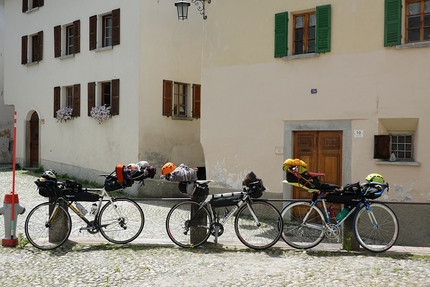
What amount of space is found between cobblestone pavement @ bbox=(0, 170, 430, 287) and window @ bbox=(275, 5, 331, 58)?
195 inches

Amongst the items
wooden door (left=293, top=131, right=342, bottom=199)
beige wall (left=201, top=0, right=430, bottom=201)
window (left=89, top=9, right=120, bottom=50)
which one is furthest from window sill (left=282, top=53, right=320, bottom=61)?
window (left=89, top=9, right=120, bottom=50)

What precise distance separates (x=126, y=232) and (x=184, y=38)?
34.9 feet

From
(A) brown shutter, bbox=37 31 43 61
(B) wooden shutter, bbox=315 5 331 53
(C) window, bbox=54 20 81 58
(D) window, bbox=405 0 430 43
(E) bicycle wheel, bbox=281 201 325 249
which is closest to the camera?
(E) bicycle wheel, bbox=281 201 325 249

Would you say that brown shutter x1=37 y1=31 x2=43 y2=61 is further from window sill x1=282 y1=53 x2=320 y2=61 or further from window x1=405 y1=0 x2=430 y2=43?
window x1=405 y1=0 x2=430 y2=43

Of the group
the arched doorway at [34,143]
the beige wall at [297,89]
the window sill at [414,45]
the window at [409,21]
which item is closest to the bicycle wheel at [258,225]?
the beige wall at [297,89]

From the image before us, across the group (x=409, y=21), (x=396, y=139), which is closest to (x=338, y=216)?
(x=396, y=139)

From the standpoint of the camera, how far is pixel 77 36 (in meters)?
18.3

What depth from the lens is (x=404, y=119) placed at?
10.1 m

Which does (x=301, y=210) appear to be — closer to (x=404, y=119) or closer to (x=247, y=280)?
(x=247, y=280)

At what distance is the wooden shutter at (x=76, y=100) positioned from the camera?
18.2m

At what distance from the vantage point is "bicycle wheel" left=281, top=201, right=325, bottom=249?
7.38m

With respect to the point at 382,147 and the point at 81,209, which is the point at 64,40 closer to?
the point at 81,209

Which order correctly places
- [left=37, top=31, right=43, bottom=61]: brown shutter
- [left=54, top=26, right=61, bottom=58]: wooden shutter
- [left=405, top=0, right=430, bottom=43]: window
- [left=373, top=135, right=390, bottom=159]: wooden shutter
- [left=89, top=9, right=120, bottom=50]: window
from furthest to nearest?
1. [left=37, top=31, right=43, bottom=61]: brown shutter
2. [left=54, top=26, right=61, bottom=58]: wooden shutter
3. [left=89, top=9, right=120, bottom=50]: window
4. [left=373, top=135, right=390, bottom=159]: wooden shutter
5. [left=405, top=0, right=430, bottom=43]: window

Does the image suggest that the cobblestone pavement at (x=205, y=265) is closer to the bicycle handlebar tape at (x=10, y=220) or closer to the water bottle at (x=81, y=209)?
the bicycle handlebar tape at (x=10, y=220)
